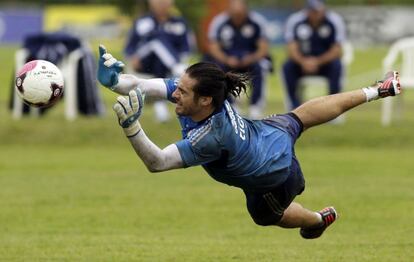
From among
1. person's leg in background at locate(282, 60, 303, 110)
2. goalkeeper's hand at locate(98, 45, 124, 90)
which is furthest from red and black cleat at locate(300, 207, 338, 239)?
person's leg in background at locate(282, 60, 303, 110)

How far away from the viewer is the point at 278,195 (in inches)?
306

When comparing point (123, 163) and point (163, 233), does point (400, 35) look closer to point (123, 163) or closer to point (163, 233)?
point (123, 163)

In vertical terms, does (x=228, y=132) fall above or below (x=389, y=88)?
above

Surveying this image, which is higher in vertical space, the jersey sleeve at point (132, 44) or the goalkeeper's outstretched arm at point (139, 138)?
the goalkeeper's outstretched arm at point (139, 138)

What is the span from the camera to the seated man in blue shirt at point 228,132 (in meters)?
7.00

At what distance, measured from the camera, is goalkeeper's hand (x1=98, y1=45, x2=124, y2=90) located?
7332mm

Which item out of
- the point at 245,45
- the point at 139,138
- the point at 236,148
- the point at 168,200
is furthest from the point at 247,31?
the point at 139,138

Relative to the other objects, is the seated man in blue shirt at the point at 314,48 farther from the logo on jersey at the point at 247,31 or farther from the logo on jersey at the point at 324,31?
the logo on jersey at the point at 247,31

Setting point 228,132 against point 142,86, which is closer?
point 228,132

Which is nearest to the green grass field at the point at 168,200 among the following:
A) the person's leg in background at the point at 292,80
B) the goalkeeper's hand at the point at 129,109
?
the person's leg in background at the point at 292,80

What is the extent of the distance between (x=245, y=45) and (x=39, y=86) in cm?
1057

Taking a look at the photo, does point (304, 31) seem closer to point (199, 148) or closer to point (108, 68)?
point (108, 68)

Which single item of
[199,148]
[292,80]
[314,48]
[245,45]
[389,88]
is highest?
[199,148]

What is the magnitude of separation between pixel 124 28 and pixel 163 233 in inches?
1233
